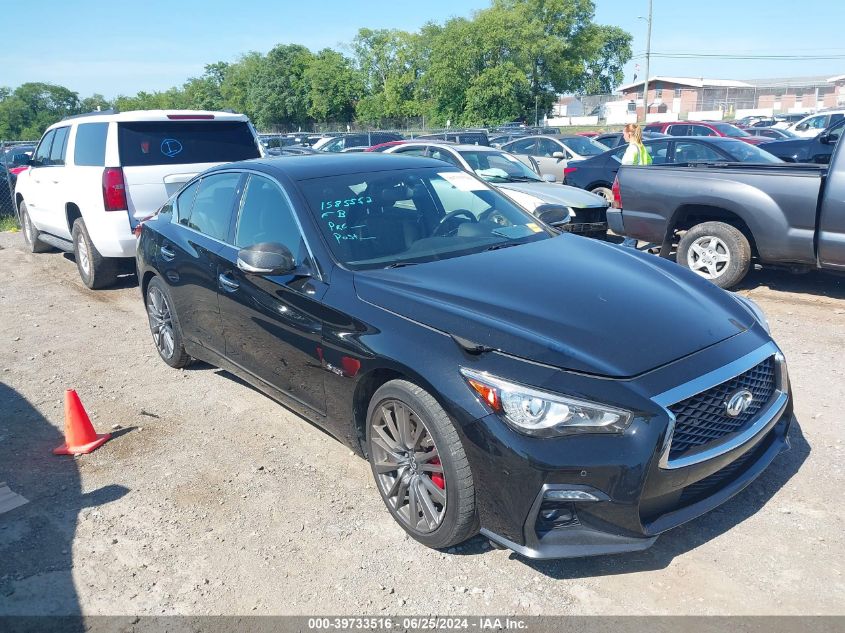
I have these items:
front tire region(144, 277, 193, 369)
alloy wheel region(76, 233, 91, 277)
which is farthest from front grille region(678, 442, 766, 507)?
alloy wheel region(76, 233, 91, 277)

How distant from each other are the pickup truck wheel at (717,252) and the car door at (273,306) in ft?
15.6

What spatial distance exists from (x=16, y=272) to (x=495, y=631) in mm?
9847

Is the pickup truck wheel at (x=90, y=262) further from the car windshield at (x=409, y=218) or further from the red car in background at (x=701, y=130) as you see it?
the red car in background at (x=701, y=130)

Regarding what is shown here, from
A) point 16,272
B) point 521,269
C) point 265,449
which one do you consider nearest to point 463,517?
point 521,269

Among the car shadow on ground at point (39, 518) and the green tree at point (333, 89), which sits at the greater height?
the green tree at point (333, 89)

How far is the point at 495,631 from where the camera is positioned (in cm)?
282

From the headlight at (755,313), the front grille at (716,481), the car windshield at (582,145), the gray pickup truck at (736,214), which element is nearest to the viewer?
the front grille at (716,481)

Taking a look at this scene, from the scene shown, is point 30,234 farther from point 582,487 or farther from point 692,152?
point 582,487

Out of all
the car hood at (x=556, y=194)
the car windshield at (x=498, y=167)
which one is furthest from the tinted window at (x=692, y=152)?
the car windshield at (x=498, y=167)

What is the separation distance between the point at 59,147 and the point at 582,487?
895cm

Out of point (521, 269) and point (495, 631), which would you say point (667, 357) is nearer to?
point (521, 269)

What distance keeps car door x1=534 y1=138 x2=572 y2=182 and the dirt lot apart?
39.0ft

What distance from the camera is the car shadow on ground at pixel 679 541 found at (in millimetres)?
3141

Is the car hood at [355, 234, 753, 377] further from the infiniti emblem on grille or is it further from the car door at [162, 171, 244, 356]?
the car door at [162, 171, 244, 356]
